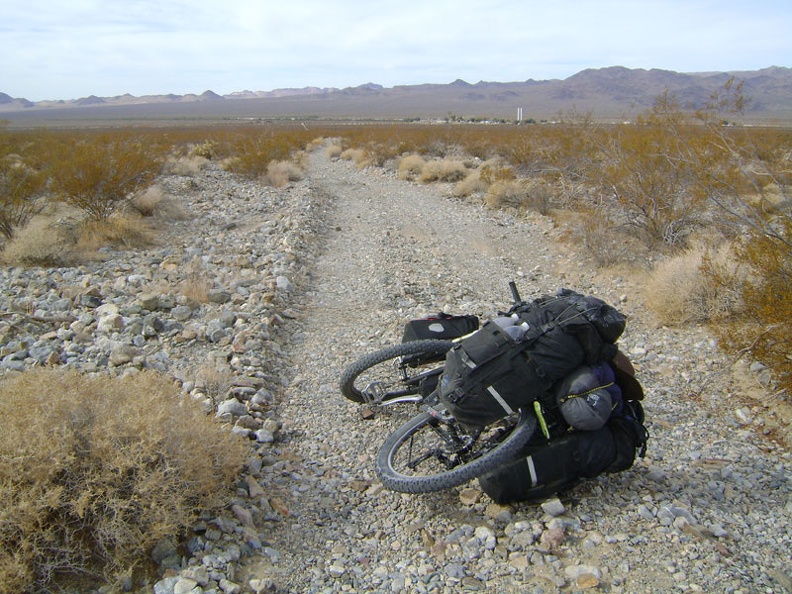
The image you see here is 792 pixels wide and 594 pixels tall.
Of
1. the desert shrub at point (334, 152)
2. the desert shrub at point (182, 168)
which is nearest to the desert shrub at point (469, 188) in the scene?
the desert shrub at point (182, 168)

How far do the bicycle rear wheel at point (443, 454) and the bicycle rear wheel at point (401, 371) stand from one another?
413mm

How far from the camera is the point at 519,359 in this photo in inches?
118

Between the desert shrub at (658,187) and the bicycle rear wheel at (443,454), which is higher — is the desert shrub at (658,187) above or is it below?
above

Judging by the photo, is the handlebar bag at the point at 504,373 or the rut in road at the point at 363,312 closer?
the handlebar bag at the point at 504,373

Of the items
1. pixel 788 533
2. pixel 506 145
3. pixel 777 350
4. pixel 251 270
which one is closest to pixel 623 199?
pixel 777 350

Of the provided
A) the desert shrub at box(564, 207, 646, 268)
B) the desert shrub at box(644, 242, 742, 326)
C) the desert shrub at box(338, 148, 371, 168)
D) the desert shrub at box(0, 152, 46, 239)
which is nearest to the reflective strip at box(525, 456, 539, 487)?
the desert shrub at box(644, 242, 742, 326)

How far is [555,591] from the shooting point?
8.48 ft

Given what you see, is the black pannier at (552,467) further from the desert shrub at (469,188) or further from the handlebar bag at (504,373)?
the desert shrub at (469,188)

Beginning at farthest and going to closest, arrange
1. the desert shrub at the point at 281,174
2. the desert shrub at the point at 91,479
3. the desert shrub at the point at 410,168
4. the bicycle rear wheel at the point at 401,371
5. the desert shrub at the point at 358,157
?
1. the desert shrub at the point at 358,157
2. the desert shrub at the point at 410,168
3. the desert shrub at the point at 281,174
4. the bicycle rear wheel at the point at 401,371
5. the desert shrub at the point at 91,479

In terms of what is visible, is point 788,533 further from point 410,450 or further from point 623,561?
point 410,450

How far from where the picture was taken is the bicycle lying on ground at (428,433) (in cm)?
300

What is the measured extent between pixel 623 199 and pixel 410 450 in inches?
285

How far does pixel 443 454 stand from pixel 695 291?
3.80 m

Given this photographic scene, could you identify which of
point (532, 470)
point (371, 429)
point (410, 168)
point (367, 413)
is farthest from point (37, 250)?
point (410, 168)
